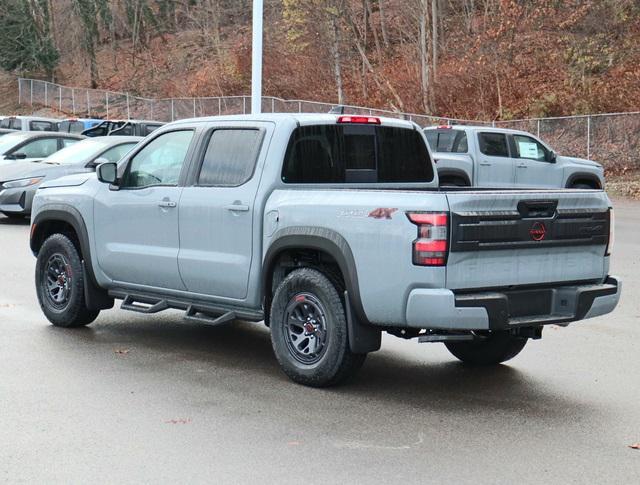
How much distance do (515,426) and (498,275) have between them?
1.02 meters

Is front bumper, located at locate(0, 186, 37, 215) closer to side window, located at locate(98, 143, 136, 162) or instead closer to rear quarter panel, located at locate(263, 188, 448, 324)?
side window, located at locate(98, 143, 136, 162)

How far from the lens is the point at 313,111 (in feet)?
148

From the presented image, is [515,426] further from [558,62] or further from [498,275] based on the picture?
[558,62]

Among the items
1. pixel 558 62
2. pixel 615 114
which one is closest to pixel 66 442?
pixel 615 114

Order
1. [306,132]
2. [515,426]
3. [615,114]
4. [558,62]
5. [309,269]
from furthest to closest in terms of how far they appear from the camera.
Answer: [558,62] < [615,114] < [306,132] < [309,269] < [515,426]

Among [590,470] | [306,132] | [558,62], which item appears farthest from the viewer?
[558,62]

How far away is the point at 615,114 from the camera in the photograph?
3253 centimetres

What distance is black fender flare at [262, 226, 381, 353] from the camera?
23.2 feet

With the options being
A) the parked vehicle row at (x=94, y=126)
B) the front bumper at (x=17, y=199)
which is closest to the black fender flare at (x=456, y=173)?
the front bumper at (x=17, y=199)

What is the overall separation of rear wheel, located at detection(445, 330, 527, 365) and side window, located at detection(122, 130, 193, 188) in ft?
8.90

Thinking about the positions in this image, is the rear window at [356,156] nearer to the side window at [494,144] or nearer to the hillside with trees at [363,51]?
the side window at [494,144]

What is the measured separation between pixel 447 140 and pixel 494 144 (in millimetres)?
1025

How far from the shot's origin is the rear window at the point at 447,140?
22.3 meters

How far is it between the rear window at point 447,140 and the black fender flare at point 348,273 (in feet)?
50.2
